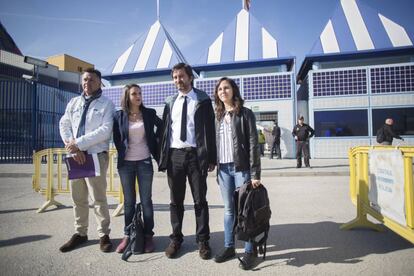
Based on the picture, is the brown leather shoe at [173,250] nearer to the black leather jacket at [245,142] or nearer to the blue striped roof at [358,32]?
the black leather jacket at [245,142]

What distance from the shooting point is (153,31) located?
23.7m

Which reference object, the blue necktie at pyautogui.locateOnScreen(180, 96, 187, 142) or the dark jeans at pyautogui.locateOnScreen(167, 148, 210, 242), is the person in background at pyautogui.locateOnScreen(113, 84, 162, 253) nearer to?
the dark jeans at pyautogui.locateOnScreen(167, 148, 210, 242)

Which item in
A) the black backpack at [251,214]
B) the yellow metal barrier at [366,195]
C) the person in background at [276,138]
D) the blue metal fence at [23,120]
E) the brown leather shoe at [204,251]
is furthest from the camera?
the person in background at [276,138]

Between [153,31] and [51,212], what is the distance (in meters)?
21.7

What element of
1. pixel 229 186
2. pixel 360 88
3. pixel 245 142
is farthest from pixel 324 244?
pixel 360 88

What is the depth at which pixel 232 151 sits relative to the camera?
301cm

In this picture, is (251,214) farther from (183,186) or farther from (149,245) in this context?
(149,245)

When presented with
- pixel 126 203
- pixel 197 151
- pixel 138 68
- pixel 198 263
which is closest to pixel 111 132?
pixel 126 203

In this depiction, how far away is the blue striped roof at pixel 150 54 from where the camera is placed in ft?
70.4

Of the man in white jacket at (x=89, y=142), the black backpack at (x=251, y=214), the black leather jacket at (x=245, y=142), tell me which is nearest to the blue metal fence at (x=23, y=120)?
the man in white jacket at (x=89, y=142)

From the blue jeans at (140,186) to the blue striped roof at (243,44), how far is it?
16.7m

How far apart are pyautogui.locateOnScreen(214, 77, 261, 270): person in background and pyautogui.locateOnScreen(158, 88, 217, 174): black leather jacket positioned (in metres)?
0.08

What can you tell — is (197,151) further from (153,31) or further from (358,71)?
(153,31)

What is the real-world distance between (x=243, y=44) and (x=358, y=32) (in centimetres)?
756
